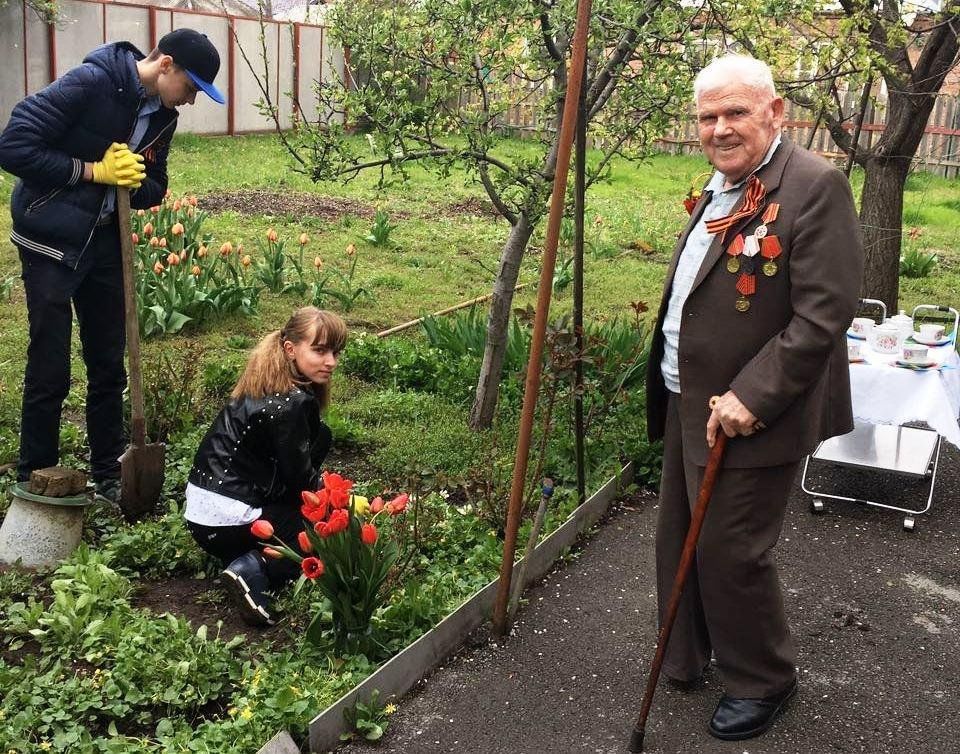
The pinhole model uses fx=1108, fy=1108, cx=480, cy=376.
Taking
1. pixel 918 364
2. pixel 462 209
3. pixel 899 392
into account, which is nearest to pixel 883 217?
pixel 918 364

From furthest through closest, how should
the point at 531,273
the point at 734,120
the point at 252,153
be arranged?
the point at 252,153
the point at 531,273
the point at 734,120

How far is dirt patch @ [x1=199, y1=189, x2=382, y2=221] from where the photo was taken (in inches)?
460

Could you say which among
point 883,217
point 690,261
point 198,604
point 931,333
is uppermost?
point 690,261

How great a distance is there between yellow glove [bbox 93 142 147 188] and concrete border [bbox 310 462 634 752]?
214 cm

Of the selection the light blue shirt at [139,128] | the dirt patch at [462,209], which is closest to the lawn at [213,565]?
the light blue shirt at [139,128]

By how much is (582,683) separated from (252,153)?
46.4 feet

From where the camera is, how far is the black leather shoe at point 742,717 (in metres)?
3.37

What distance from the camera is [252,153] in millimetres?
16594

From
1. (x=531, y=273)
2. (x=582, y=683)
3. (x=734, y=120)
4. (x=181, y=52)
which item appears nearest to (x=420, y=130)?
(x=181, y=52)

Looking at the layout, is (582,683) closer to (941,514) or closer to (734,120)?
(734,120)

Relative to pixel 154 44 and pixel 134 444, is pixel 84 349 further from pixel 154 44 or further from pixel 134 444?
pixel 154 44

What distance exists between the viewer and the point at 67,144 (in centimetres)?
437

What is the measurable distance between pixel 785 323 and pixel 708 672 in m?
1.30

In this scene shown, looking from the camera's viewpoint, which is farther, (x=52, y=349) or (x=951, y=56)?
(x=951, y=56)
